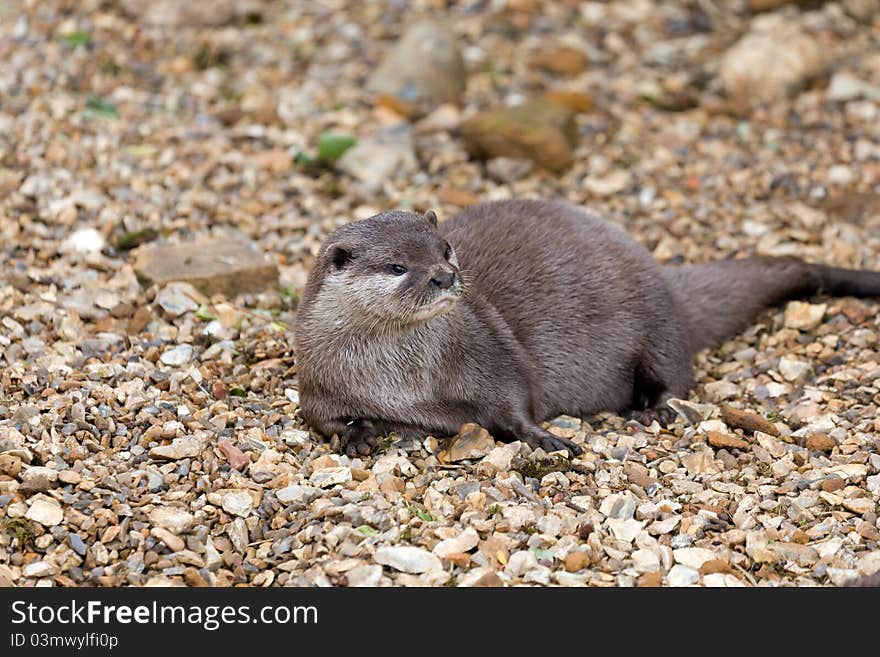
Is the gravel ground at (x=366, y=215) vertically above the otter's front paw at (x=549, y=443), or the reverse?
the gravel ground at (x=366, y=215)

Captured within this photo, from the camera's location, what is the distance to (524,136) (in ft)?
18.3

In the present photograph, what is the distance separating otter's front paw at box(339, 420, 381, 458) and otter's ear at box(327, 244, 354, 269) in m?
0.51

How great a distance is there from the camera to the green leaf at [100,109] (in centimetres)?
576

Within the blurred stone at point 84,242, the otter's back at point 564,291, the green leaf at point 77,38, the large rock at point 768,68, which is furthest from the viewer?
the green leaf at point 77,38

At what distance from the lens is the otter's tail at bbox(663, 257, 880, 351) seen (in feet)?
14.3

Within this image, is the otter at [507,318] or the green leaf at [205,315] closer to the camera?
the otter at [507,318]

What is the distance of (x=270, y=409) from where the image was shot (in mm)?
3865

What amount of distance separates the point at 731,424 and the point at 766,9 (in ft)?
12.3

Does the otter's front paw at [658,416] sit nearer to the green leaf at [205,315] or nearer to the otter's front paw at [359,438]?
the otter's front paw at [359,438]

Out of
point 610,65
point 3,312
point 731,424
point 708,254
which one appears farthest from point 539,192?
point 3,312

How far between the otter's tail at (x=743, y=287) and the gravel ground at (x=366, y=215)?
0.08m

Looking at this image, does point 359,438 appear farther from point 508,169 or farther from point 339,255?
point 508,169

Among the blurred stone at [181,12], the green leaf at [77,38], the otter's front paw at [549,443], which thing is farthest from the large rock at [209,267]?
the blurred stone at [181,12]

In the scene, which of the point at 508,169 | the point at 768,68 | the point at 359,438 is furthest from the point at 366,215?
the point at 768,68
